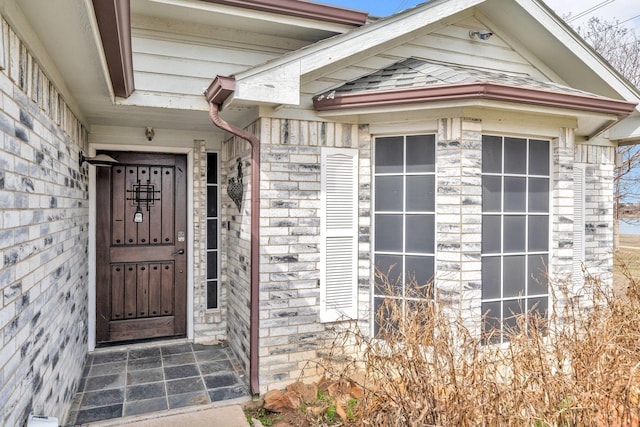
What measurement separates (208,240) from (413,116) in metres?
2.91

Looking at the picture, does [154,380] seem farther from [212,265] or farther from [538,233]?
[538,233]

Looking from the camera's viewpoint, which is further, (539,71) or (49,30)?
(539,71)

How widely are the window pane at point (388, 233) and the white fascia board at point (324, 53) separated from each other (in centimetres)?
146

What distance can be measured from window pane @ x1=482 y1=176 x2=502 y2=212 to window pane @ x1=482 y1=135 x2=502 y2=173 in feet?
0.29

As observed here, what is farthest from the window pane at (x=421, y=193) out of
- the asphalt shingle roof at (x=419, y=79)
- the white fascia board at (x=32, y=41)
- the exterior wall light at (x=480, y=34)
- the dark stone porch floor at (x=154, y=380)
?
the white fascia board at (x=32, y=41)

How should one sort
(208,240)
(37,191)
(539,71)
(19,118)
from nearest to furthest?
(19,118) < (37,191) < (539,71) < (208,240)

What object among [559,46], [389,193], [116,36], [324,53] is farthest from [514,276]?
[116,36]

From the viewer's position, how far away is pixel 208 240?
522 centimetres

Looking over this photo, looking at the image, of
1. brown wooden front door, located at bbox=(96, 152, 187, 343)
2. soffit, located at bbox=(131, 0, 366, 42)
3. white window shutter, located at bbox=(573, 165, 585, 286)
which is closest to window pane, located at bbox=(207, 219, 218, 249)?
brown wooden front door, located at bbox=(96, 152, 187, 343)

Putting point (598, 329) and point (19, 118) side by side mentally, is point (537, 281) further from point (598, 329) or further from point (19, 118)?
point (19, 118)

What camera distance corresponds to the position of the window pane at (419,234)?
399cm

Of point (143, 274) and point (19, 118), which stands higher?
point (19, 118)

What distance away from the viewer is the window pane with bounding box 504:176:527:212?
4.11 meters

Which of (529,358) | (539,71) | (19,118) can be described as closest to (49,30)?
(19,118)
